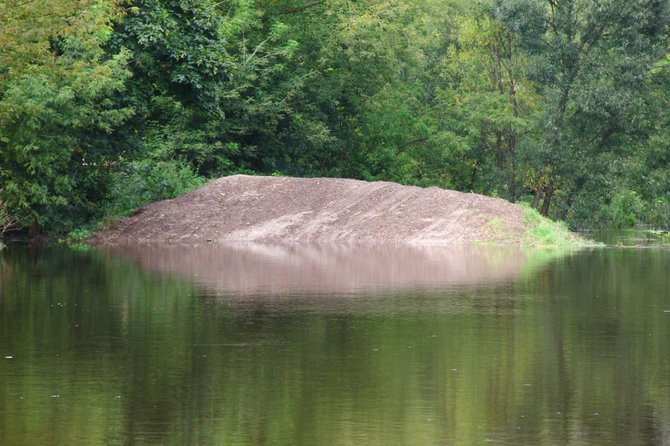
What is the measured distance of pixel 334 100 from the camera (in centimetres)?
4941

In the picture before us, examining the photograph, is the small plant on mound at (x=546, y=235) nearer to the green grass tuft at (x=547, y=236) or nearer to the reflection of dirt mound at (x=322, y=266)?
the green grass tuft at (x=547, y=236)

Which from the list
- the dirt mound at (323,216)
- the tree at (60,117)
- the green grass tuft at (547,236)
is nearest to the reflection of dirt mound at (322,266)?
the dirt mound at (323,216)

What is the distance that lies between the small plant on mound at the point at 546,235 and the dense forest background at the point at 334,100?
7374 millimetres

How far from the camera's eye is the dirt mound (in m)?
32.8

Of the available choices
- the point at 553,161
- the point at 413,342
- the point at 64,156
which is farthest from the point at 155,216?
the point at 413,342

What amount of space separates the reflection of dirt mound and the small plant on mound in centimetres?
272

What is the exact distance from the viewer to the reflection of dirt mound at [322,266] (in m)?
18.0

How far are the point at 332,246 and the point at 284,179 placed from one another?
27.5 ft

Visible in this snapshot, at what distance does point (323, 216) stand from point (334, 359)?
83.9ft

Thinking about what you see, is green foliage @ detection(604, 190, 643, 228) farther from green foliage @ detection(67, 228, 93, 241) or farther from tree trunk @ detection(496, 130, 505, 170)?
green foliage @ detection(67, 228, 93, 241)

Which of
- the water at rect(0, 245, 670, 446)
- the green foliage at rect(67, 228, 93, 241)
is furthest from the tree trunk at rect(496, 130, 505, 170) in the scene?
the water at rect(0, 245, 670, 446)

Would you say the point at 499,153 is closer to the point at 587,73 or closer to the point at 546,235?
the point at 587,73

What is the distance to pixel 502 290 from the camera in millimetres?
16875

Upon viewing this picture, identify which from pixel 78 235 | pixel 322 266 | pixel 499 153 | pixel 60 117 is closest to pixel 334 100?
pixel 499 153
